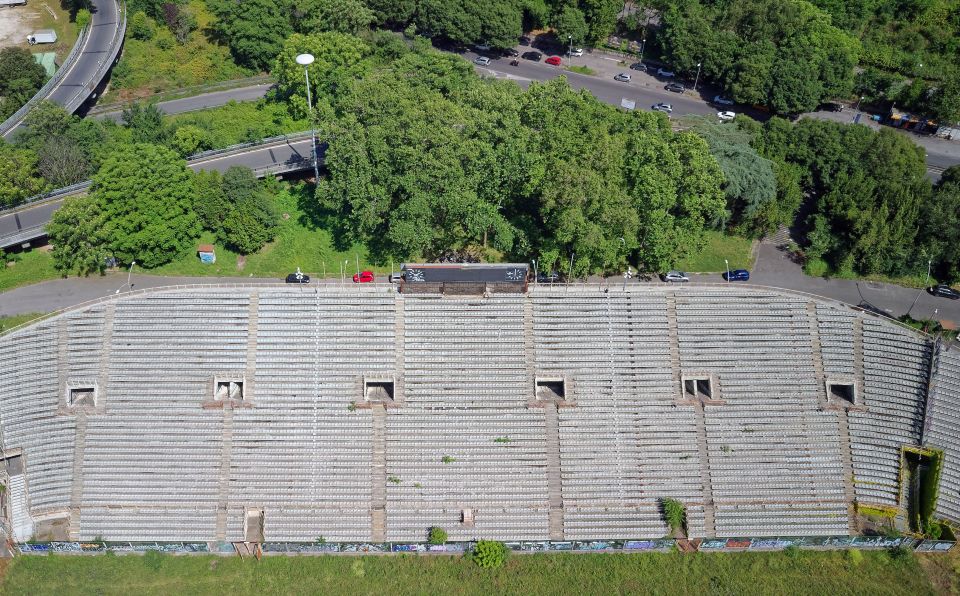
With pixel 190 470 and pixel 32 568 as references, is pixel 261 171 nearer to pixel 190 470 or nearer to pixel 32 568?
Answer: pixel 190 470

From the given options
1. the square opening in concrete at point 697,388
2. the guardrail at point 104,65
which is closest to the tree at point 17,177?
the guardrail at point 104,65

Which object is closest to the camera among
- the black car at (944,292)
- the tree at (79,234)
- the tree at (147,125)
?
the tree at (79,234)

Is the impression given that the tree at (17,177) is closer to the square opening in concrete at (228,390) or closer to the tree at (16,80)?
the tree at (16,80)

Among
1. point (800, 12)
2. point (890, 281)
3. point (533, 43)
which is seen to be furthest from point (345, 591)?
point (800, 12)

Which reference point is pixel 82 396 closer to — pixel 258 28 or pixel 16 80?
pixel 16 80

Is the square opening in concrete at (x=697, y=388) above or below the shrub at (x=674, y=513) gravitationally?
above

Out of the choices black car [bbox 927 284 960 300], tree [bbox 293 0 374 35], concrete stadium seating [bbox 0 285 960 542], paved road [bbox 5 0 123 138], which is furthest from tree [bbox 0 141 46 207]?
black car [bbox 927 284 960 300]
